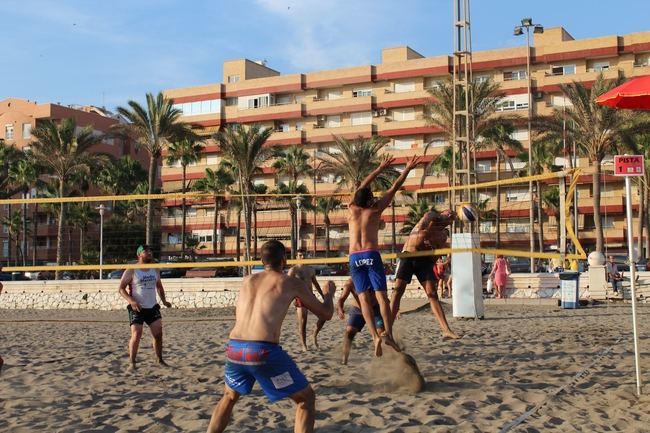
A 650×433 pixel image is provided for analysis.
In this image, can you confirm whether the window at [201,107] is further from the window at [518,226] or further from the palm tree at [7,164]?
the window at [518,226]

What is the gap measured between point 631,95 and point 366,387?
344 cm

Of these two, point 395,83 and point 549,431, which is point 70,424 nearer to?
point 549,431

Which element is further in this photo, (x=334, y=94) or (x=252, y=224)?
(x=334, y=94)

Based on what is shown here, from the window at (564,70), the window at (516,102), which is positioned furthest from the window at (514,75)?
the window at (564,70)

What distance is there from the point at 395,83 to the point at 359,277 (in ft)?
172

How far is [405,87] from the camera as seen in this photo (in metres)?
58.3

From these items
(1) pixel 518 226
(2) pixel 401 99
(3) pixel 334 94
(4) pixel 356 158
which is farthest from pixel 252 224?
(1) pixel 518 226

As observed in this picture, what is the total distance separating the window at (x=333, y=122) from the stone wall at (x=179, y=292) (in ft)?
120

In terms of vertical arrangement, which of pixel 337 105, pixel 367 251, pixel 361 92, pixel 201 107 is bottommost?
pixel 367 251

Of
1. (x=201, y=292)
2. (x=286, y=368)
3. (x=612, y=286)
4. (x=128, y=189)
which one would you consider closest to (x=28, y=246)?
(x=128, y=189)

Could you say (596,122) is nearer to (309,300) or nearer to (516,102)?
(516,102)

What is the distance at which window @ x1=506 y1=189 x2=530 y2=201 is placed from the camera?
50875 mm

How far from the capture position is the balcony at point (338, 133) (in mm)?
57906

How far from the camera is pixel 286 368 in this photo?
447 cm
